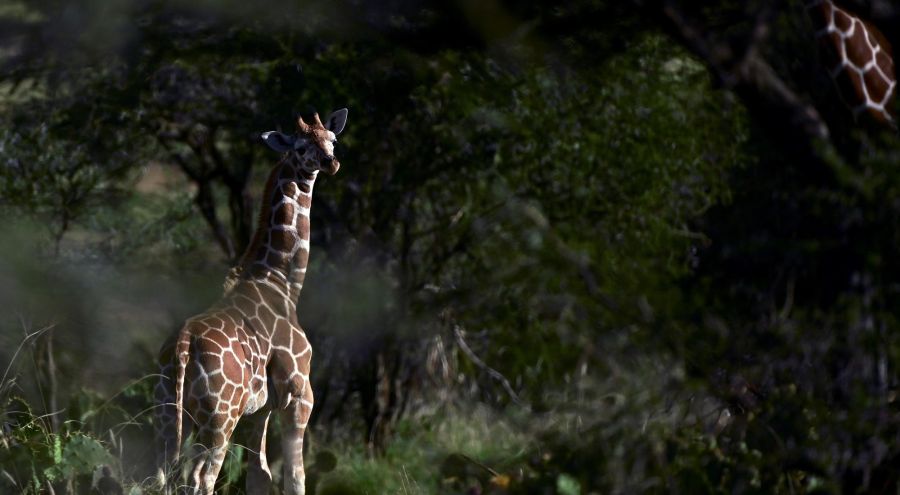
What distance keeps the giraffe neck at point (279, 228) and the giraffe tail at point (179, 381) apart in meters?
0.99

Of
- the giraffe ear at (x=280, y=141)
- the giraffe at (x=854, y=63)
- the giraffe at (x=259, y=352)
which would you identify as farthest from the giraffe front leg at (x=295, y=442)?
the giraffe at (x=854, y=63)

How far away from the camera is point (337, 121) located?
26.1 ft

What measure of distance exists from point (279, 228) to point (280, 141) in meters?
0.50

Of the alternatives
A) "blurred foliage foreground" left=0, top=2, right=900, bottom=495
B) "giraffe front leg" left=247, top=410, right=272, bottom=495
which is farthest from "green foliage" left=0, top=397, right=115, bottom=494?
"blurred foliage foreground" left=0, top=2, right=900, bottom=495

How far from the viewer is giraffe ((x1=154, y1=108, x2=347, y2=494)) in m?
6.77

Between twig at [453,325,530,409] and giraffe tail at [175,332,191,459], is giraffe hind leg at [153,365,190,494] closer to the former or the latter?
giraffe tail at [175,332,191,459]

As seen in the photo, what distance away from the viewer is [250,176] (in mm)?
12227

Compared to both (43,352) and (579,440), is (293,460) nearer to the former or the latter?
(579,440)

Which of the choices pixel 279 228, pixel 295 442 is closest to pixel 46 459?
pixel 295 442

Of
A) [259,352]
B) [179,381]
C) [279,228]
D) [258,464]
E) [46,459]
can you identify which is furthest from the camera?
[279,228]

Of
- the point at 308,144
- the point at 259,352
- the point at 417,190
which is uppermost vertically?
the point at 308,144

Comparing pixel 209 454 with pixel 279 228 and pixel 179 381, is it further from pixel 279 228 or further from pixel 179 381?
pixel 279 228

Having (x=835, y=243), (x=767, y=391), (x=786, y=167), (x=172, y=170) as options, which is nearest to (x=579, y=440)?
(x=767, y=391)

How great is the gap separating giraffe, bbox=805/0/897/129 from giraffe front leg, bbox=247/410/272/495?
11.5ft
